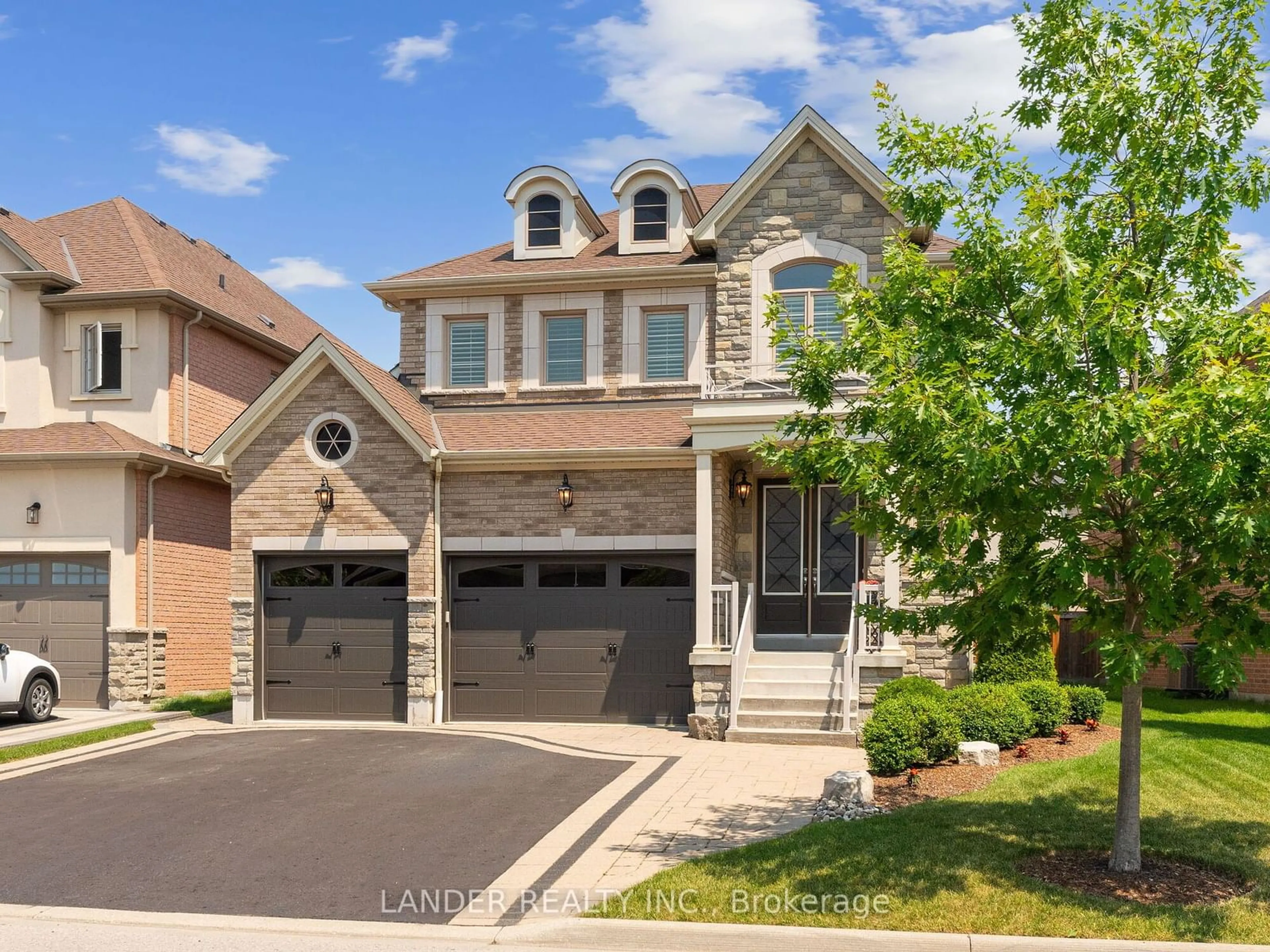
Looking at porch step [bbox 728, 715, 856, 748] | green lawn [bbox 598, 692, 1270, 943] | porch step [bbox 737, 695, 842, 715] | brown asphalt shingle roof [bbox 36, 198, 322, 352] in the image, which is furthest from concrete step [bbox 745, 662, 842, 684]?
brown asphalt shingle roof [bbox 36, 198, 322, 352]

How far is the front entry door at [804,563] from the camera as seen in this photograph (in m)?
17.4

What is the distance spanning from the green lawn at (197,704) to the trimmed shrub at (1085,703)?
472 inches

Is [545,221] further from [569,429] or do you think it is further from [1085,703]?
[1085,703]

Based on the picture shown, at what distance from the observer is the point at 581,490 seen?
16.9 metres

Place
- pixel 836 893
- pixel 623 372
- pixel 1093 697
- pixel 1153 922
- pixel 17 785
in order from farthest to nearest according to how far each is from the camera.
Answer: pixel 623 372, pixel 1093 697, pixel 17 785, pixel 836 893, pixel 1153 922

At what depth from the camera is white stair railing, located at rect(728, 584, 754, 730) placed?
15164 millimetres

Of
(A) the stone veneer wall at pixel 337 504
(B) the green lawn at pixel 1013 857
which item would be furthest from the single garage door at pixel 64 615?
(B) the green lawn at pixel 1013 857

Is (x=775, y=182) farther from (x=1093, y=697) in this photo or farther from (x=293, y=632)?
(x=293, y=632)

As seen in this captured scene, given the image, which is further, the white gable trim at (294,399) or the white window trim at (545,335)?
the white window trim at (545,335)

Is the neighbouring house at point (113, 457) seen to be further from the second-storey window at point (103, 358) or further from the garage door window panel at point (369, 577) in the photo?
the garage door window panel at point (369, 577)

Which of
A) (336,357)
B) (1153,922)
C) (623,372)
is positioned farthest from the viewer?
(623,372)

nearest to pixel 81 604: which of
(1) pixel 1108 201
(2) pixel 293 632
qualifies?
(2) pixel 293 632

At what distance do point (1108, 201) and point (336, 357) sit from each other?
1163cm

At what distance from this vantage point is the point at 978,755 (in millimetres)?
11586
